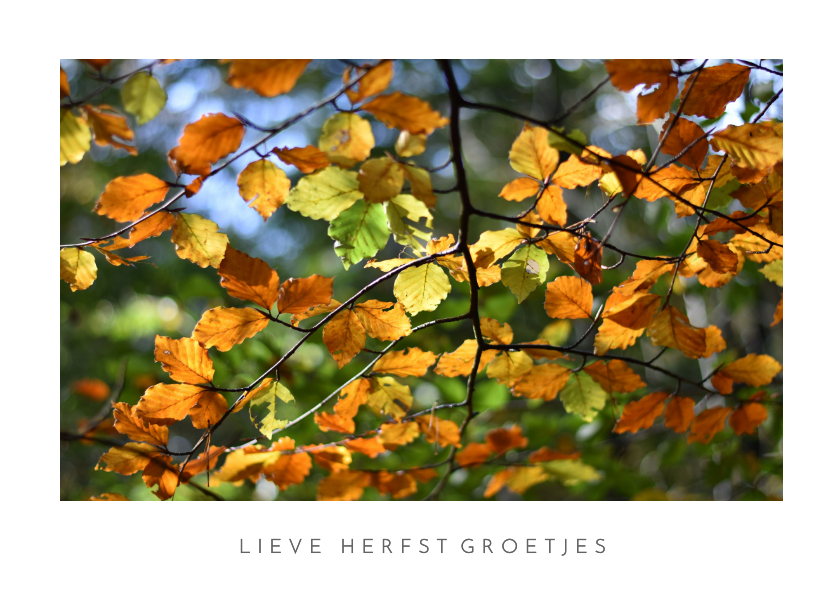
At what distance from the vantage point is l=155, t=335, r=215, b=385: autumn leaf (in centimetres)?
53

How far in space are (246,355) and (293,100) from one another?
67.1 inches

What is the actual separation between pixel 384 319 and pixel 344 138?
20 cm

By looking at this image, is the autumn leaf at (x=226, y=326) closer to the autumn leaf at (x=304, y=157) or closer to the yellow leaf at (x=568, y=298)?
the autumn leaf at (x=304, y=157)

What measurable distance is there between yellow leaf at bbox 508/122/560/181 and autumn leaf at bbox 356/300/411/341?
0.63 feet

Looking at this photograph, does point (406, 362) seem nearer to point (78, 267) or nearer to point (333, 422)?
point (333, 422)

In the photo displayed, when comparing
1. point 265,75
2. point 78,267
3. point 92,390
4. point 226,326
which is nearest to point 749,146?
point 265,75

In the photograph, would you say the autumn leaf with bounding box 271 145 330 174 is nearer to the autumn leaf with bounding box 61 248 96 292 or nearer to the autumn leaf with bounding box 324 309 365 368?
the autumn leaf with bounding box 324 309 365 368

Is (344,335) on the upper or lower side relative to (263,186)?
lower

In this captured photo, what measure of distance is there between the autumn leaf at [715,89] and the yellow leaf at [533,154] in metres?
0.15

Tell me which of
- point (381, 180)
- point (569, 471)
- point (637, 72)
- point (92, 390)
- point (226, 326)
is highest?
point (637, 72)

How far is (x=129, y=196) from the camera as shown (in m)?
0.49

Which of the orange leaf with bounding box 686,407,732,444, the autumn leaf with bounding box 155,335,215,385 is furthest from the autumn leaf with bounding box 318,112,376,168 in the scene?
the orange leaf with bounding box 686,407,732,444

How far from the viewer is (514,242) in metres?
0.55
